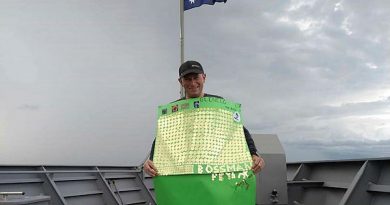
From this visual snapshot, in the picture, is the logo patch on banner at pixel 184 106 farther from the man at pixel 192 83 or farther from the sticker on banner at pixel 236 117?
the sticker on banner at pixel 236 117

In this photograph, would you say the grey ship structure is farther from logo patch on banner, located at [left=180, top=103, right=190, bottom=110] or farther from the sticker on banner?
the sticker on banner

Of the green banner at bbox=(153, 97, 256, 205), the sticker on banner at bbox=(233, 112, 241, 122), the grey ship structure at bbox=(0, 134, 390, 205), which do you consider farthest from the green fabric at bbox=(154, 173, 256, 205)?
the grey ship structure at bbox=(0, 134, 390, 205)

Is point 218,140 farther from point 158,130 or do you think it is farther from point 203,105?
point 158,130

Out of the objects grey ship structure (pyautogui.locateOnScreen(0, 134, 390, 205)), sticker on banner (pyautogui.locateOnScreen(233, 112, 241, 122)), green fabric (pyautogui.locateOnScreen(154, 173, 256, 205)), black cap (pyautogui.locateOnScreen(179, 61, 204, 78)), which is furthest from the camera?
grey ship structure (pyautogui.locateOnScreen(0, 134, 390, 205))

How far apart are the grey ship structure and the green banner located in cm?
313

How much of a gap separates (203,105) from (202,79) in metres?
0.18

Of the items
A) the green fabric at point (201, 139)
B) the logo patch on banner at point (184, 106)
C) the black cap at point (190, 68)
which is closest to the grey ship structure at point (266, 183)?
the green fabric at point (201, 139)

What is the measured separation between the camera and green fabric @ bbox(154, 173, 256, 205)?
2.12 m

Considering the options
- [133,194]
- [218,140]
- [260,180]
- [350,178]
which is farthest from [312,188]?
[218,140]

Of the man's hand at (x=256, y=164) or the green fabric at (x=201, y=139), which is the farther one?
the man's hand at (x=256, y=164)

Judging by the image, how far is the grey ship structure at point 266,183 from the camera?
5297 millimetres

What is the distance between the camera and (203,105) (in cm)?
231

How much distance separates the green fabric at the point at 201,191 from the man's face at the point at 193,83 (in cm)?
54

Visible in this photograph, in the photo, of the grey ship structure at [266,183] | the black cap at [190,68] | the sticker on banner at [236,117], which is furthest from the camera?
the grey ship structure at [266,183]
